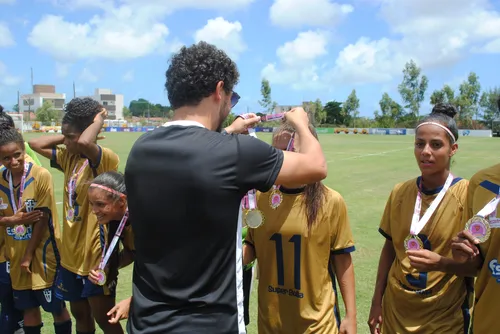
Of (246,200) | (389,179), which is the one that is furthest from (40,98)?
(246,200)

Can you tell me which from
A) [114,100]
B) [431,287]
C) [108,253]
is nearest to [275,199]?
[431,287]

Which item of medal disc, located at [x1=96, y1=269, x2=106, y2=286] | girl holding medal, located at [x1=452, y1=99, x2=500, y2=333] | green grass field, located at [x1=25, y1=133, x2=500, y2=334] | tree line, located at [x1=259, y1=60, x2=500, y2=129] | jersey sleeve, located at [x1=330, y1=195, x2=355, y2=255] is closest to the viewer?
girl holding medal, located at [x1=452, y1=99, x2=500, y2=333]

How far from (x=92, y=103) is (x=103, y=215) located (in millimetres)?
1192

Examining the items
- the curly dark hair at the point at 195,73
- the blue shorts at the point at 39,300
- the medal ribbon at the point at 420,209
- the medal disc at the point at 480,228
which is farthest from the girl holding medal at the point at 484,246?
the blue shorts at the point at 39,300

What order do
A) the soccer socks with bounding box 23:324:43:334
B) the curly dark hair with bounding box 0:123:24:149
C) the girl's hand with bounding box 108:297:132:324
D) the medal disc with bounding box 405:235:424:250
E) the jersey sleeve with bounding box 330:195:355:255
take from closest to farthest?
the girl's hand with bounding box 108:297:132:324 → the medal disc with bounding box 405:235:424:250 → the jersey sleeve with bounding box 330:195:355:255 → the curly dark hair with bounding box 0:123:24:149 → the soccer socks with bounding box 23:324:43:334

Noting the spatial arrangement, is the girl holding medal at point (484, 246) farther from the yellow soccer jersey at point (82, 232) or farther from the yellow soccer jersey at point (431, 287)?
the yellow soccer jersey at point (82, 232)

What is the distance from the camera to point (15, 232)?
14.4 feet

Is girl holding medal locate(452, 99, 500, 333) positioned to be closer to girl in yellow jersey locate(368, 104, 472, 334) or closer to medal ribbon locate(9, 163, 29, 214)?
girl in yellow jersey locate(368, 104, 472, 334)

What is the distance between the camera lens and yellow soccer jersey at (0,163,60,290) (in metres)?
4.35

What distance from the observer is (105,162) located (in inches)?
163

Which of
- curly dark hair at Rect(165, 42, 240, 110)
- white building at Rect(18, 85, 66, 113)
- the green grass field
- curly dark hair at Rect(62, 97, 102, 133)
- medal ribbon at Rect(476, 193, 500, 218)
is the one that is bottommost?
the green grass field

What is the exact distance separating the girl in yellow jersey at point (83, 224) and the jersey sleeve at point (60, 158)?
6cm

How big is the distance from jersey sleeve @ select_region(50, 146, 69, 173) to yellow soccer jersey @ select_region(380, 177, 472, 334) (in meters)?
3.09

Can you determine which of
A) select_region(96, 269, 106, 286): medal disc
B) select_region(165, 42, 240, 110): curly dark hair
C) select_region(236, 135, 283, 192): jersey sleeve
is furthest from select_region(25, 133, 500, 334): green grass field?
select_region(165, 42, 240, 110): curly dark hair
